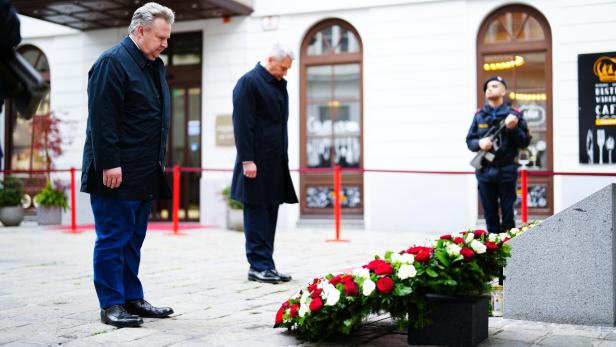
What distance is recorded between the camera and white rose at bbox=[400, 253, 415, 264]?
12.5ft

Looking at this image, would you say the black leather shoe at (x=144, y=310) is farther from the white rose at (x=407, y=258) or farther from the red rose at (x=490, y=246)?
the red rose at (x=490, y=246)

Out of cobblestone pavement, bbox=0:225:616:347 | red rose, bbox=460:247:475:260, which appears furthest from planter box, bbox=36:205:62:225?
red rose, bbox=460:247:475:260

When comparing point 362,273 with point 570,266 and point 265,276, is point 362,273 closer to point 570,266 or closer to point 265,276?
point 570,266

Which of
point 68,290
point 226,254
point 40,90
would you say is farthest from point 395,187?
point 40,90

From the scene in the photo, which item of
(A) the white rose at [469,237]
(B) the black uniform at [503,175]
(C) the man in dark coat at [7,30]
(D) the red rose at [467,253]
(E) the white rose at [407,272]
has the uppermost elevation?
(C) the man in dark coat at [7,30]

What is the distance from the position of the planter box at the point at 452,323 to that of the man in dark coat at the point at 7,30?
92.8 inches

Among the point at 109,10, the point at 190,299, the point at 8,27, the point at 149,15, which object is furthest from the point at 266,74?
the point at 109,10

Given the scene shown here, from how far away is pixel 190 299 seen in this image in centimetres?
547

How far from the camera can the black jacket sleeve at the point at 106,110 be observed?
427cm

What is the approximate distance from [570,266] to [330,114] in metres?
9.79

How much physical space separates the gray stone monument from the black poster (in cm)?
804

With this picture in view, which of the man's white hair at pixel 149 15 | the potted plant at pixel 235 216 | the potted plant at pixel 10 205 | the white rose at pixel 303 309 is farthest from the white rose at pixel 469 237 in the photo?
the potted plant at pixel 10 205

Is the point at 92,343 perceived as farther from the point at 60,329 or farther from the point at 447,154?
the point at 447,154

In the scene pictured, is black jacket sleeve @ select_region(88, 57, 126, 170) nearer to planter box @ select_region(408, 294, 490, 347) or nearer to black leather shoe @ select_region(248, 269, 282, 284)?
planter box @ select_region(408, 294, 490, 347)
